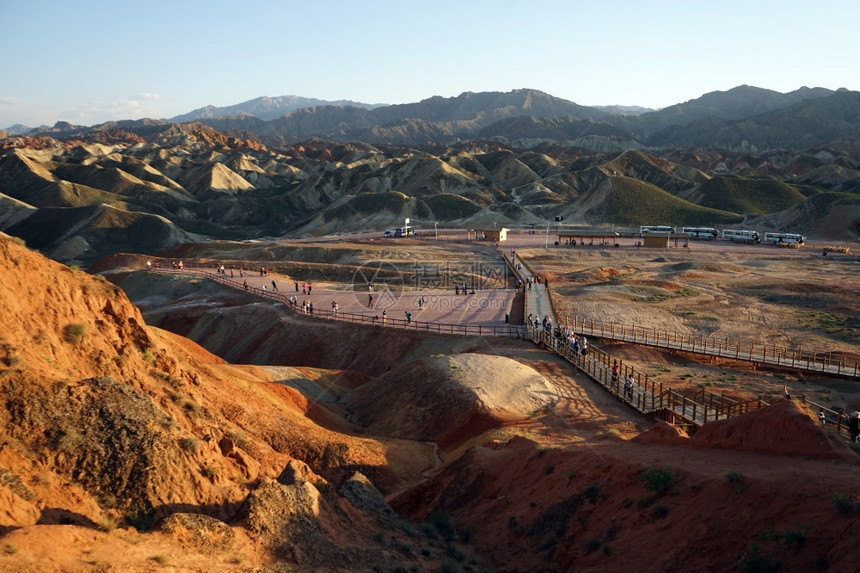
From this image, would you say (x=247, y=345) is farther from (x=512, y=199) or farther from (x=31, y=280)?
(x=512, y=199)

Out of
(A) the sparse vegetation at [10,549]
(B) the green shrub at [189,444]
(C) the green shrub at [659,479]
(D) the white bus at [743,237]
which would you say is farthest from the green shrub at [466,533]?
(D) the white bus at [743,237]

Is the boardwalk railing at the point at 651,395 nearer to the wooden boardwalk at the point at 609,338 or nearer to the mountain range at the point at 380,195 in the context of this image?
A: the wooden boardwalk at the point at 609,338

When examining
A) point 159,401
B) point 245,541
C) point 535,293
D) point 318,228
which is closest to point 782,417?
point 245,541

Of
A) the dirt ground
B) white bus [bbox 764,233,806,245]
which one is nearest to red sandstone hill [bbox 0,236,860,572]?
the dirt ground

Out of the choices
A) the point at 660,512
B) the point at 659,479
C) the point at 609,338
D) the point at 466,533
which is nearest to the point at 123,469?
the point at 466,533

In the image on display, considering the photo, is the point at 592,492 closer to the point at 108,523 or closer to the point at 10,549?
the point at 108,523
